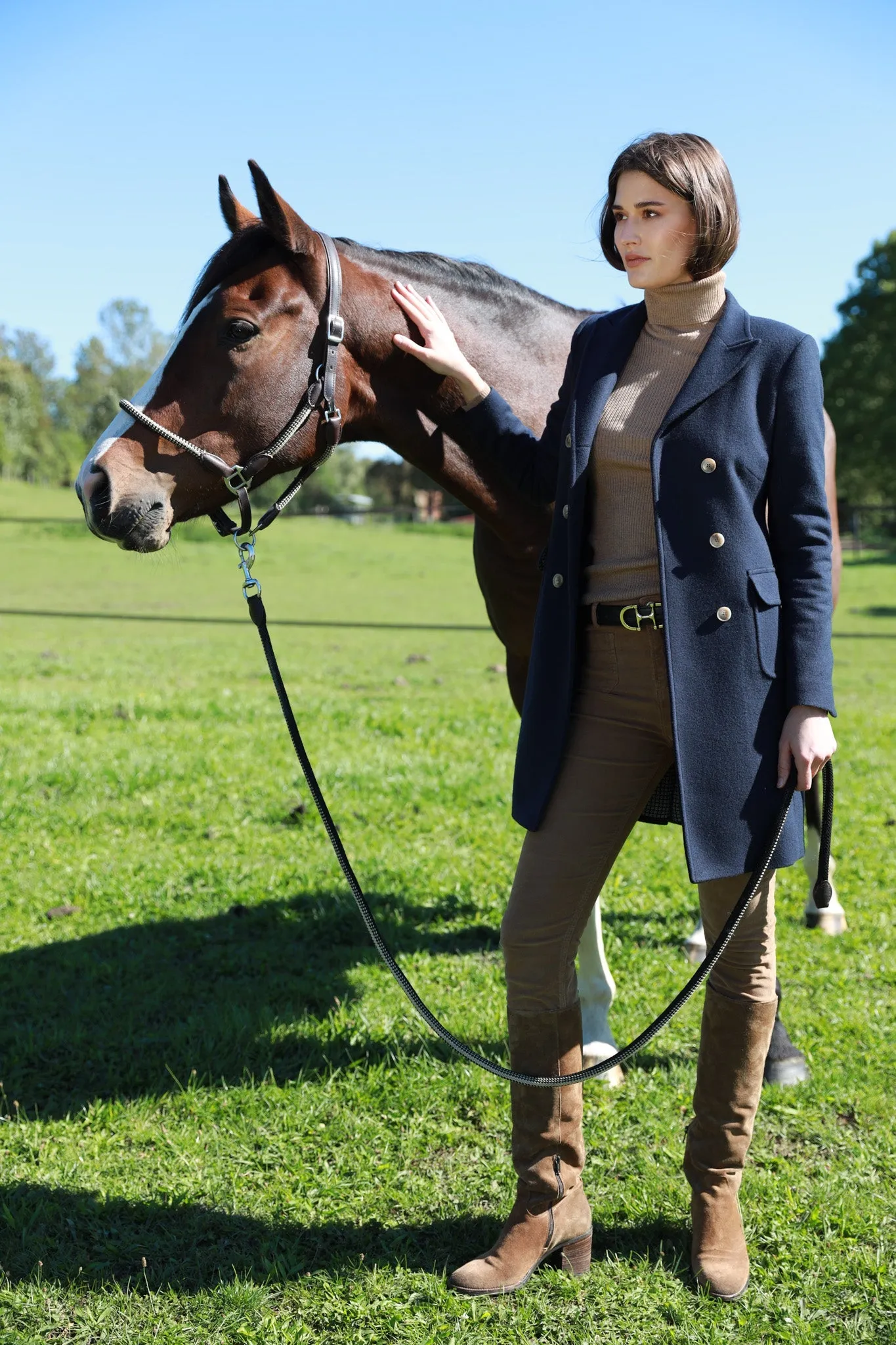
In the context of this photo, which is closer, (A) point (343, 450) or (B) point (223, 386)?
(B) point (223, 386)

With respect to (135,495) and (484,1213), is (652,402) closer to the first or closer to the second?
(135,495)

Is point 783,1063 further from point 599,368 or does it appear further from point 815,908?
point 599,368

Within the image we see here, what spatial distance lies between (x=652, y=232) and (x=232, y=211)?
3.50ft

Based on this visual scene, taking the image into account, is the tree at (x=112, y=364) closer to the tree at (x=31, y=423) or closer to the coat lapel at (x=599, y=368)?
the tree at (x=31, y=423)

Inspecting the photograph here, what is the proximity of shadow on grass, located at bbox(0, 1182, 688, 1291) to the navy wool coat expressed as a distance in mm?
936

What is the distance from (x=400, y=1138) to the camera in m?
2.60

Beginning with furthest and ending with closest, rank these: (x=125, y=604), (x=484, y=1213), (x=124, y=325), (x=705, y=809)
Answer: (x=124, y=325), (x=125, y=604), (x=484, y=1213), (x=705, y=809)

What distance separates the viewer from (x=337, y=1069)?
2.90 m

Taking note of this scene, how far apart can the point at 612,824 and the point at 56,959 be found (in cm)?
235

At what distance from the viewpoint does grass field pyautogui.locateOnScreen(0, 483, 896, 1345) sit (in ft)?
6.82

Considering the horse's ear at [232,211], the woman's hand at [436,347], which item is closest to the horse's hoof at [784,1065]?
the woman's hand at [436,347]

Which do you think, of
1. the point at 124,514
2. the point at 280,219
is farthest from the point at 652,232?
the point at 124,514

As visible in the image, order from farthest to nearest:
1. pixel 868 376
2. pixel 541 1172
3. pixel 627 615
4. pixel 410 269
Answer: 1. pixel 868 376
2. pixel 410 269
3. pixel 541 1172
4. pixel 627 615

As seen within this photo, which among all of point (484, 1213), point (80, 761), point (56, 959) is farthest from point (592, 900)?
point (80, 761)
